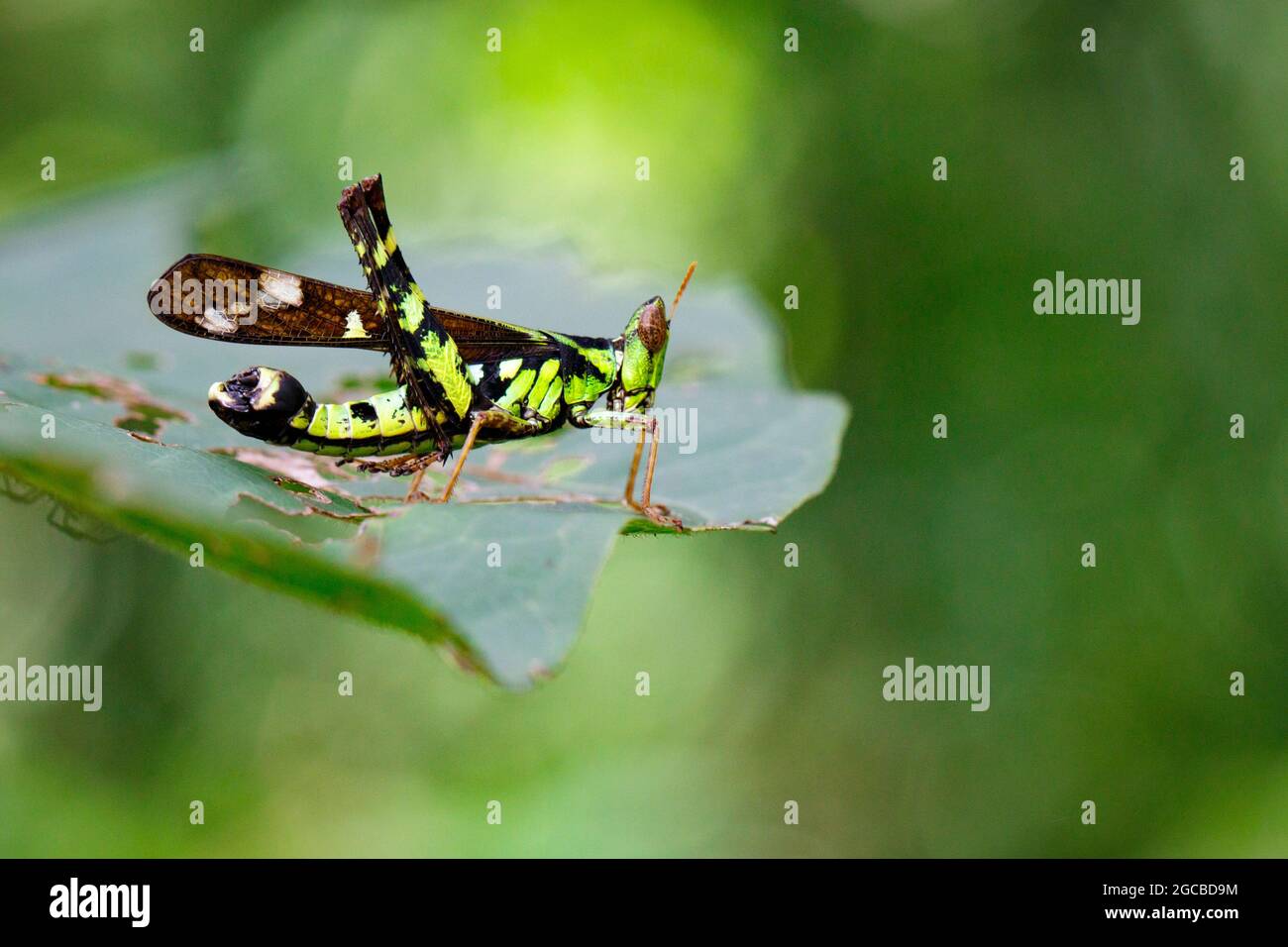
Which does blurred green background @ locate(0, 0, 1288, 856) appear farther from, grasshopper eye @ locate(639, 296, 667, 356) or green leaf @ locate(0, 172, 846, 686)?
grasshopper eye @ locate(639, 296, 667, 356)

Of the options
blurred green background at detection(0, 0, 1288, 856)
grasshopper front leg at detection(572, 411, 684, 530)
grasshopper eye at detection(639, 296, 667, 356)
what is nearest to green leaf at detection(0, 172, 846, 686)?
grasshopper front leg at detection(572, 411, 684, 530)

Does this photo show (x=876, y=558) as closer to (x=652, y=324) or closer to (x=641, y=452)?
(x=652, y=324)

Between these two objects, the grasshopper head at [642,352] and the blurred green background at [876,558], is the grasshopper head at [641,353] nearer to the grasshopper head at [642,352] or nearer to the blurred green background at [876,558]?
the grasshopper head at [642,352]

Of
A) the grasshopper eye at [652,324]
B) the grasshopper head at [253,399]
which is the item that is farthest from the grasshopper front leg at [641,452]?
the grasshopper head at [253,399]

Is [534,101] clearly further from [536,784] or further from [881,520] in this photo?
[536,784]

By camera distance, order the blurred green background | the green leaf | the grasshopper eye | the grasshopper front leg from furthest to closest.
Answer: the blurred green background → the grasshopper eye → the grasshopper front leg → the green leaf

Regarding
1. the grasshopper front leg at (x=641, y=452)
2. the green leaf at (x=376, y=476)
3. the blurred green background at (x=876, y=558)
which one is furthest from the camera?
the blurred green background at (x=876, y=558)

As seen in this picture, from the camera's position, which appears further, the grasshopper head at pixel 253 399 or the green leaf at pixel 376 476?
the grasshopper head at pixel 253 399
